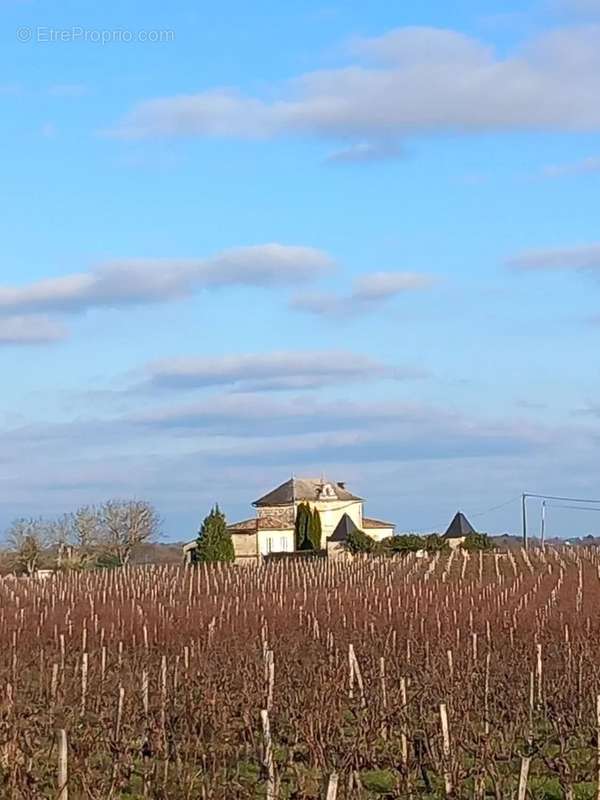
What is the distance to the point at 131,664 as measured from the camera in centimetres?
1772

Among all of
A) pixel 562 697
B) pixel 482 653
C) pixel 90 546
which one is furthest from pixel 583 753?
pixel 90 546

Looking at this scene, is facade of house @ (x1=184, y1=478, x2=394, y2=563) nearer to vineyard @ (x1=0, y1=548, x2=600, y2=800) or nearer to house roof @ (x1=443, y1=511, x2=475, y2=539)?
house roof @ (x1=443, y1=511, x2=475, y2=539)

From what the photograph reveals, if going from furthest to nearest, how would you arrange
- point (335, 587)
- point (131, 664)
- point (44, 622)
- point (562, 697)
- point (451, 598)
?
point (335, 587)
point (451, 598)
point (44, 622)
point (131, 664)
point (562, 697)

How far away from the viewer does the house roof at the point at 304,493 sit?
250 feet

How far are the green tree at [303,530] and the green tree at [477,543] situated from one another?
762 cm

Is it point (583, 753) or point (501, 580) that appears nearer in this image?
point (583, 753)

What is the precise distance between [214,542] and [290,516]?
78.2ft

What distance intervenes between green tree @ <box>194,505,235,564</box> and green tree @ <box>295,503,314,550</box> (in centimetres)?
993

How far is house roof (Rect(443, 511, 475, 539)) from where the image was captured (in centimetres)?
6656

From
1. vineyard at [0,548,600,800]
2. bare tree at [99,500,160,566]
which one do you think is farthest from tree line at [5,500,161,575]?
vineyard at [0,548,600,800]

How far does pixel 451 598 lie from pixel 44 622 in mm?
7643

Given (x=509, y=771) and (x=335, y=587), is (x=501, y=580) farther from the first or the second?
(x=509, y=771)

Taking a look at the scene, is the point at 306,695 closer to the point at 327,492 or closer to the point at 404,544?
the point at 404,544

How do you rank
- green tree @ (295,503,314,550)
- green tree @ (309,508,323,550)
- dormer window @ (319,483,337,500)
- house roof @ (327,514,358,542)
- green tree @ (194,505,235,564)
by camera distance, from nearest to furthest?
1. green tree @ (194,505,235,564)
2. green tree @ (309,508,323,550)
3. green tree @ (295,503,314,550)
4. house roof @ (327,514,358,542)
5. dormer window @ (319,483,337,500)
